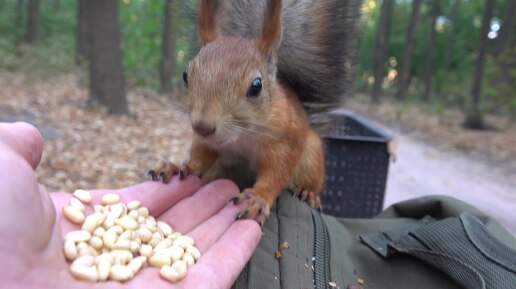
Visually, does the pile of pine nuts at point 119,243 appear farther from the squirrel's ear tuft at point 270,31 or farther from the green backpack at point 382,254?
the squirrel's ear tuft at point 270,31

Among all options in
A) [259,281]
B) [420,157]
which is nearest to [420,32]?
[420,157]

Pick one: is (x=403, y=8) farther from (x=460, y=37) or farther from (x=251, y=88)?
(x=251, y=88)

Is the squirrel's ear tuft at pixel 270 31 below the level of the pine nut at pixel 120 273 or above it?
above

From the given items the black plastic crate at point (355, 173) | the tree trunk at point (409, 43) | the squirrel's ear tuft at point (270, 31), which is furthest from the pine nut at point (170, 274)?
the tree trunk at point (409, 43)

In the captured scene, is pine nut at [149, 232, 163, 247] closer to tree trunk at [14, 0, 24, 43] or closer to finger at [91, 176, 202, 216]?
finger at [91, 176, 202, 216]

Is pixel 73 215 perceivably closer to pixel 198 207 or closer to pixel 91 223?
→ pixel 91 223

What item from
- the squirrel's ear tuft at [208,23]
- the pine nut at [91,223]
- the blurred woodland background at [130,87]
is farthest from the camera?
the blurred woodland background at [130,87]

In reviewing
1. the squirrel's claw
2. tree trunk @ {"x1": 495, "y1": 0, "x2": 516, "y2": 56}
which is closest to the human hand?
the squirrel's claw
